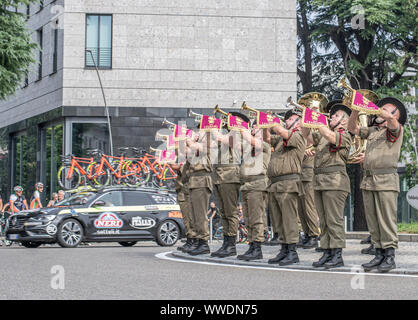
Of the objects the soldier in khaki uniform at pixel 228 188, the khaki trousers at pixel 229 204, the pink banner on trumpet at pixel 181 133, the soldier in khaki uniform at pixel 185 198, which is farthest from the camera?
the soldier in khaki uniform at pixel 185 198

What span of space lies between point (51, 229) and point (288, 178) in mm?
9641

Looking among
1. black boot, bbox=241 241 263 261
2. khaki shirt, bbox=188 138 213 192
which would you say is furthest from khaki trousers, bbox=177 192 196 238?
black boot, bbox=241 241 263 261

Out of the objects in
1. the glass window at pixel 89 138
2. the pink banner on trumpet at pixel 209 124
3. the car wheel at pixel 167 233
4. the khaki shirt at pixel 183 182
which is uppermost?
the glass window at pixel 89 138

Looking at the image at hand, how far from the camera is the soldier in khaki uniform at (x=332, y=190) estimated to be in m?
11.1

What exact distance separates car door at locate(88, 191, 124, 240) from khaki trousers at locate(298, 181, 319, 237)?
7161mm

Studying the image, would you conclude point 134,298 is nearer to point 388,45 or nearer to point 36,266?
point 36,266

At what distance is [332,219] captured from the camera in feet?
36.4

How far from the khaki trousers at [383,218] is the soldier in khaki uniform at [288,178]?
1241 mm

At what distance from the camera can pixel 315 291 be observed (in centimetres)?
866

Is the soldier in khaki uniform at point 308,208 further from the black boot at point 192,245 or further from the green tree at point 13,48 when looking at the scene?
the green tree at point 13,48

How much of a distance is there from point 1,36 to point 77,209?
7.20m

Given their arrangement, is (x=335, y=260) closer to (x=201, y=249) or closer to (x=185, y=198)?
(x=201, y=249)

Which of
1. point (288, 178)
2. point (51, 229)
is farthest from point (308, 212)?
point (51, 229)

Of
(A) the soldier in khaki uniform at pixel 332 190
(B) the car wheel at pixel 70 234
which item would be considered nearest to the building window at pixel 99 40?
(B) the car wheel at pixel 70 234
